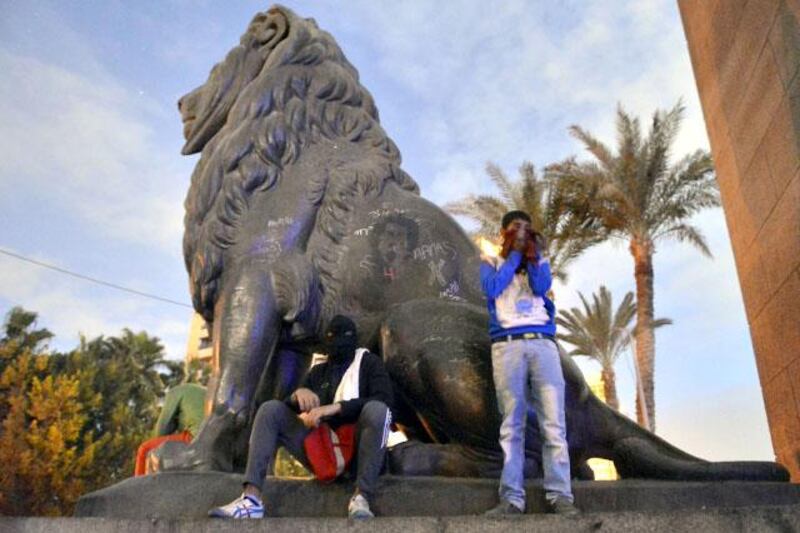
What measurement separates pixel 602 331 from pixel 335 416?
784 inches

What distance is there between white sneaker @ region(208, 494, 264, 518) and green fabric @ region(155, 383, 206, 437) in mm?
2842

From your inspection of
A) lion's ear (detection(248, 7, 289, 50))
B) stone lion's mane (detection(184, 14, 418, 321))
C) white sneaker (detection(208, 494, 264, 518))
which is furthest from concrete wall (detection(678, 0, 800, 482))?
white sneaker (detection(208, 494, 264, 518))

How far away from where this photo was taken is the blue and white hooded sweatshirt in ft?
10.1

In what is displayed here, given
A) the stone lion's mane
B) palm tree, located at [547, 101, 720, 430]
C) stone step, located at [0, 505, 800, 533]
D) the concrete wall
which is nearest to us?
stone step, located at [0, 505, 800, 533]

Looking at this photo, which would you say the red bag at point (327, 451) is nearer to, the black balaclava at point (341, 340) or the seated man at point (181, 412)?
the black balaclava at point (341, 340)

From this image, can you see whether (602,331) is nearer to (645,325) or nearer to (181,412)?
(645,325)

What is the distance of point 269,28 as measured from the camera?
4562 millimetres

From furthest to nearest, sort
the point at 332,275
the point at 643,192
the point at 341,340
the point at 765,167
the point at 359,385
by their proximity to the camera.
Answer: the point at 643,192
the point at 765,167
the point at 332,275
the point at 341,340
the point at 359,385

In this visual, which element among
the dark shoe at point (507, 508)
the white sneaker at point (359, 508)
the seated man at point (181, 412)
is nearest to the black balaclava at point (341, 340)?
the white sneaker at point (359, 508)

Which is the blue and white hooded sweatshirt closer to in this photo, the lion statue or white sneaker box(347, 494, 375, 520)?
the lion statue

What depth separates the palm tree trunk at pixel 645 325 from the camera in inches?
718

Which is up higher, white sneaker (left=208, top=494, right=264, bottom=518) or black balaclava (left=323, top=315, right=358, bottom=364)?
black balaclava (left=323, top=315, right=358, bottom=364)

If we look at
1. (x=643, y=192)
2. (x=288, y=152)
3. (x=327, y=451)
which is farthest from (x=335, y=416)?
(x=643, y=192)

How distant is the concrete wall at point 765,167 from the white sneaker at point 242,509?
3.27 m
